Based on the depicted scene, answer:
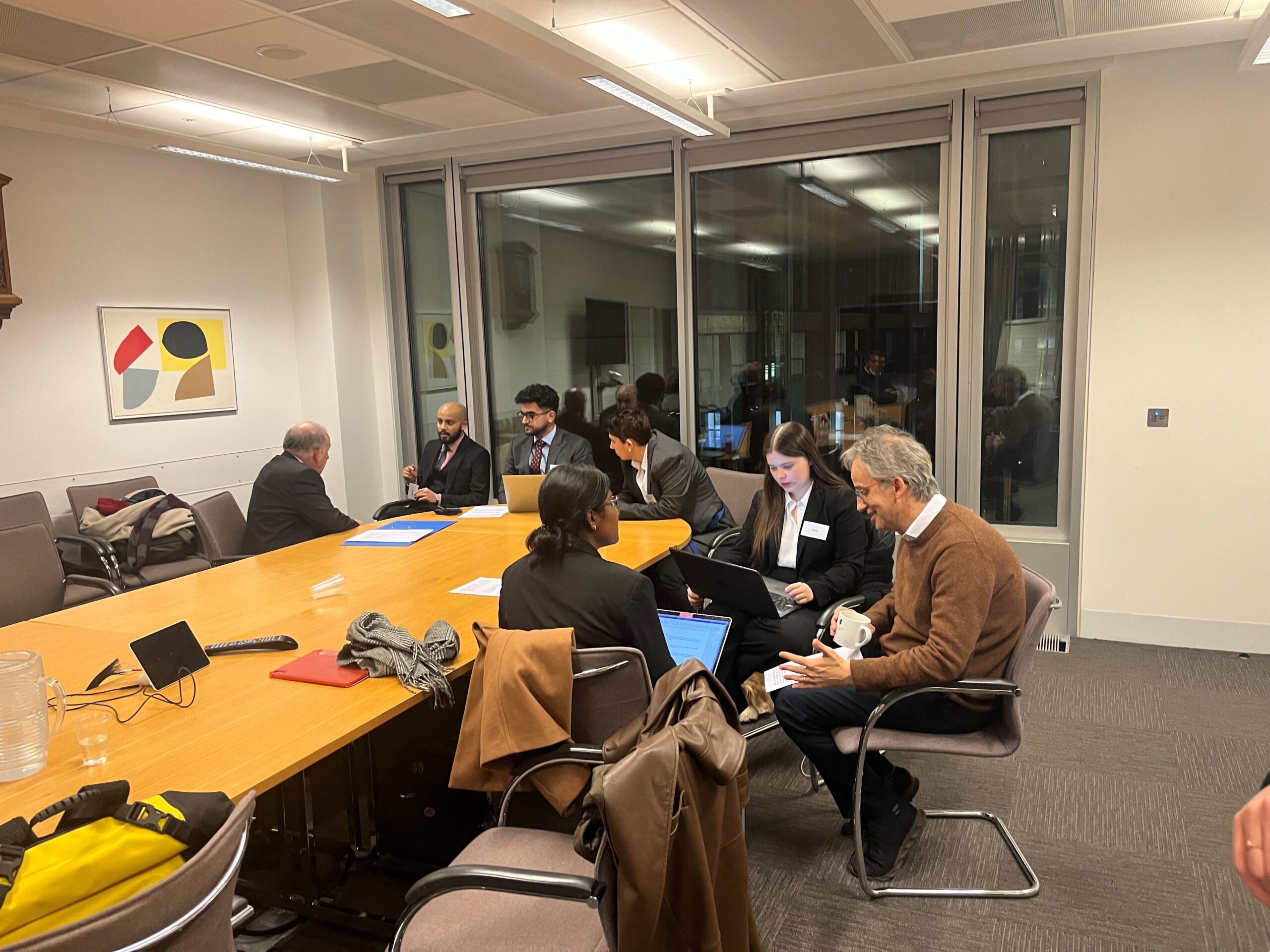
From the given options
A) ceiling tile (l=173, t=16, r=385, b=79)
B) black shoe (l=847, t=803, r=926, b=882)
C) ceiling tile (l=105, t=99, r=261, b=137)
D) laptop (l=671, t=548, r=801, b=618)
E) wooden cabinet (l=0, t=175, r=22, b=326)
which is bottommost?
black shoe (l=847, t=803, r=926, b=882)

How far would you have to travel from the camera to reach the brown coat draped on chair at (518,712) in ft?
A: 6.37

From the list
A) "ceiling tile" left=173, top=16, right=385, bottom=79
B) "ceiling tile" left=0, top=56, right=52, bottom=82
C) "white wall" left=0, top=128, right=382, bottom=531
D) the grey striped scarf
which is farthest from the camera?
"white wall" left=0, top=128, right=382, bottom=531

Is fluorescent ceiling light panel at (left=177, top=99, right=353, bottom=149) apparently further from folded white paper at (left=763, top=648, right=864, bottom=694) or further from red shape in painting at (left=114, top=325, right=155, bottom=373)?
folded white paper at (left=763, top=648, right=864, bottom=694)

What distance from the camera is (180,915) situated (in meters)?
1.18

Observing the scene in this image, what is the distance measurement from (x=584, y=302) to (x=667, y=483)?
2181 mm

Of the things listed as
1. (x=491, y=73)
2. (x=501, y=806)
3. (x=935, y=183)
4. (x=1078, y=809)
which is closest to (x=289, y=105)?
(x=491, y=73)

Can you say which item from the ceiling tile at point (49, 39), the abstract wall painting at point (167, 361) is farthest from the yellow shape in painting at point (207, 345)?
the ceiling tile at point (49, 39)

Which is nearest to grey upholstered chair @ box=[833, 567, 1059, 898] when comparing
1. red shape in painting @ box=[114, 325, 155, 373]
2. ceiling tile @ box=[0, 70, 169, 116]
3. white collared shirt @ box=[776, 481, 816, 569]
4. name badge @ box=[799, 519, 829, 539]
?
name badge @ box=[799, 519, 829, 539]

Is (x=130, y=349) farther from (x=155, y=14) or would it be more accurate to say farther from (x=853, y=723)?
(x=853, y=723)

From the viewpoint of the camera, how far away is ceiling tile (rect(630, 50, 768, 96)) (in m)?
4.21

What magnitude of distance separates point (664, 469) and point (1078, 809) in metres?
2.30

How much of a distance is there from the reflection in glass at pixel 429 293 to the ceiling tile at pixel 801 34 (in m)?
2.97

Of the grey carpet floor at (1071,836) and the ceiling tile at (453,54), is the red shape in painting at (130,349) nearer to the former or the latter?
the ceiling tile at (453,54)

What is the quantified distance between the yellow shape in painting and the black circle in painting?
1cm
